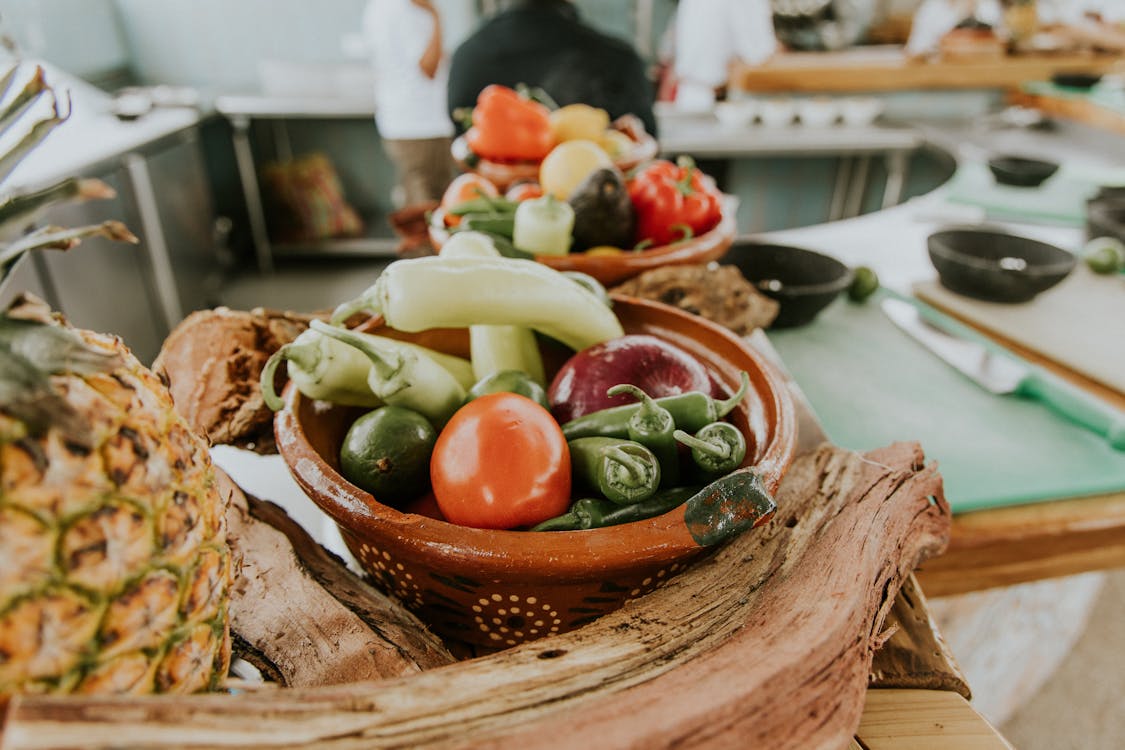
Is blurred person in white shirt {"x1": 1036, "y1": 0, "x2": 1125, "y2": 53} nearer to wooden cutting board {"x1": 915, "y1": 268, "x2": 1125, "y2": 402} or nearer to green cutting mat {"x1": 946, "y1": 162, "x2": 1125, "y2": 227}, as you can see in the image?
green cutting mat {"x1": 946, "y1": 162, "x2": 1125, "y2": 227}

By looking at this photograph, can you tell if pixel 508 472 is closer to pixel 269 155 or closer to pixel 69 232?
pixel 69 232

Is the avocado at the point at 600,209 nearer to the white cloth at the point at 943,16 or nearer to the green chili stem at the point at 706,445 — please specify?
the green chili stem at the point at 706,445

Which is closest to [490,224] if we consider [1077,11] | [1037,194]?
[1037,194]

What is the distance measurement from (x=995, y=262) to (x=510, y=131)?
1.14 metres

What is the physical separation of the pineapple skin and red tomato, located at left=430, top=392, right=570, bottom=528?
0.21 metres

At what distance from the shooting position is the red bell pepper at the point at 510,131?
5.56 feet

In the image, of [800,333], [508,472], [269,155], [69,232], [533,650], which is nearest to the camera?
[69,232]

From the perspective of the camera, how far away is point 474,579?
599 mm

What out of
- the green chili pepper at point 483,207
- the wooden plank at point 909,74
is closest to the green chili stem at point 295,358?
the green chili pepper at point 483,207

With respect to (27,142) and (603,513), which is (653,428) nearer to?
(603,513)

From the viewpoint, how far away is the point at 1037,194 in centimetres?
236

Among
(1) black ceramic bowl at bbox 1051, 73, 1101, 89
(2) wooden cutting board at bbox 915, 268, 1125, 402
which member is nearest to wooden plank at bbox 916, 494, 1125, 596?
(2) wooden cutting board at bbox 915, 268, 1125, 402

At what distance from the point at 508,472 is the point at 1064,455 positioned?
3.04ft

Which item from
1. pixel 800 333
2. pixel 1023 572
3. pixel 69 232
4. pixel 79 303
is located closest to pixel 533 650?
pixel 69 232
